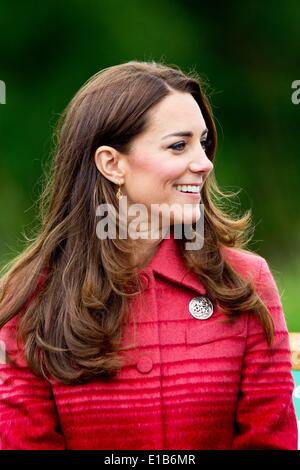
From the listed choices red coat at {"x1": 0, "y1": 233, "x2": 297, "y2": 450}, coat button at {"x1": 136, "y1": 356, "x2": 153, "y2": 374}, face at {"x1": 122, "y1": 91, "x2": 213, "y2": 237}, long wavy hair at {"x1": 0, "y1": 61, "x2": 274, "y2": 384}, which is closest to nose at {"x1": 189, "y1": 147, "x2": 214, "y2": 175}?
face at {"x1": 122, "y1": 91, "x2": 213, "y2": 237}

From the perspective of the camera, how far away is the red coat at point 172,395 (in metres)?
1.90

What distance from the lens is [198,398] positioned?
190 cm

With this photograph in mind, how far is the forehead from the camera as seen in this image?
1896mm

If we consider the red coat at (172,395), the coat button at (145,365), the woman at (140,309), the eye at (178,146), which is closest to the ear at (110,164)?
the woman at (140,309)

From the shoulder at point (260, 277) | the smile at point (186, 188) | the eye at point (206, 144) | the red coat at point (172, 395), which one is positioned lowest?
the red coat at point (172, 395)

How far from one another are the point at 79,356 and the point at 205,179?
45 cm

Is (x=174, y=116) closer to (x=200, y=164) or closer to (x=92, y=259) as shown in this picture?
(x=200, y=164)

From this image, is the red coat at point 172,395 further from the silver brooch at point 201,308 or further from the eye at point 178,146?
the eye at point 178,146

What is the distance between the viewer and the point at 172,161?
1889mm

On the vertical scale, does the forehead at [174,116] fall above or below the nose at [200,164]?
above

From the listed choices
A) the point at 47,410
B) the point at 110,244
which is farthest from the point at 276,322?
the point at 47,410

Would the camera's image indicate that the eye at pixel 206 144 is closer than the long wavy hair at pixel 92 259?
No

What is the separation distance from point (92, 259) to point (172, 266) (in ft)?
0.55
